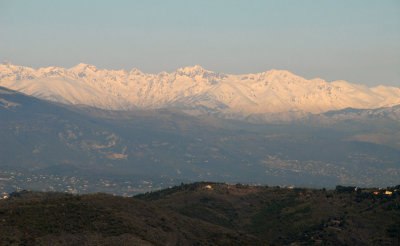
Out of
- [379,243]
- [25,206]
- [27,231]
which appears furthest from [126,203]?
[379,243]

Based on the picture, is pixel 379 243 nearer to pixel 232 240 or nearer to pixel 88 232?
pixel 232 240

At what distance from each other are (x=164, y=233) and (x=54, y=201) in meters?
36.9

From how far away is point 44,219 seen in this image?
167 m

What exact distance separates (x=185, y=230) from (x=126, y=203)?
21752mm

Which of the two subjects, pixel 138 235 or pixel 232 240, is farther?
pixel 232 240

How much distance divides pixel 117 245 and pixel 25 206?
1557 inches

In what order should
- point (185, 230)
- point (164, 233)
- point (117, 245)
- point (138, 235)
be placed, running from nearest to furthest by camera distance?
1. point (117, 245)
2. point (138, 235)
3. point (164, 233)
4. point (185, 230)

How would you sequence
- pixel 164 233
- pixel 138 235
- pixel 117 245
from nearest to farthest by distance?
pixel 117 245, pixel 138 235, pixel 164 233

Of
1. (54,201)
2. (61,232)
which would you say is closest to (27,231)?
(61,232)

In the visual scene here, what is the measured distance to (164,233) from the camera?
176500mm

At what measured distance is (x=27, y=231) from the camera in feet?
512

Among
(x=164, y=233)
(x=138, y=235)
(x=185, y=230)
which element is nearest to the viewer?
(x=138, y=235)

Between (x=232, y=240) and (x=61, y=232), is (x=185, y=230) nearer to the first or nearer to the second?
(x=232, y=240)

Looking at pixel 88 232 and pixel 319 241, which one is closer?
pixel 88 232
